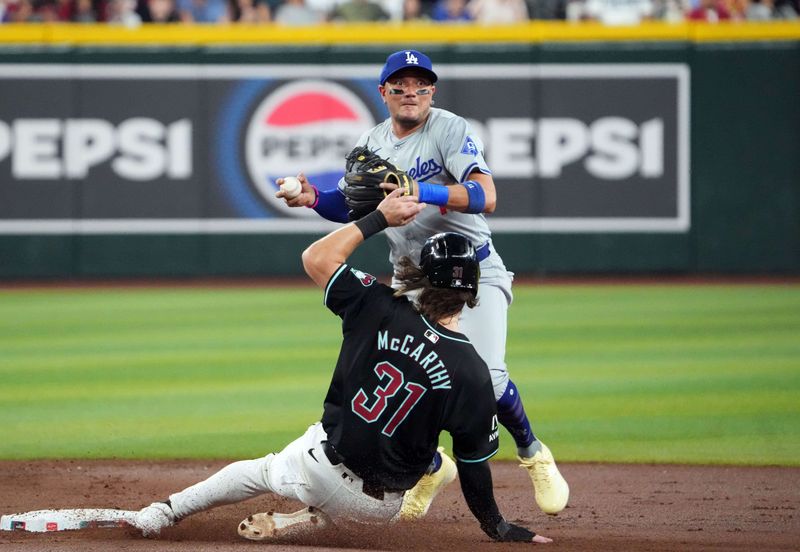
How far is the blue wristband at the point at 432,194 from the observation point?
4934mm

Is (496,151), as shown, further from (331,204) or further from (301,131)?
(331,204)

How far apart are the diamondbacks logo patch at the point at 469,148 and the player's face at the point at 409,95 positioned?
0.25 m

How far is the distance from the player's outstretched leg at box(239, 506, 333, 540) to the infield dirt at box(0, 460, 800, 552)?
52mm

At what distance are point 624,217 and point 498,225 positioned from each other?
5.27ft

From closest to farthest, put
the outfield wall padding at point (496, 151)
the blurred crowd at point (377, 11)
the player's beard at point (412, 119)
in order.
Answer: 1. the player's beard at point (412, 119)
2. the outfield wall padding at point (496, 151)
3. the blurred crowd at point (377, 11)

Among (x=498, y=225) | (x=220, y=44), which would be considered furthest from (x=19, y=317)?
(x=498, y=225)

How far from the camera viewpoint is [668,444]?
7.55 meters

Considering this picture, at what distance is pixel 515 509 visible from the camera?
605 cm

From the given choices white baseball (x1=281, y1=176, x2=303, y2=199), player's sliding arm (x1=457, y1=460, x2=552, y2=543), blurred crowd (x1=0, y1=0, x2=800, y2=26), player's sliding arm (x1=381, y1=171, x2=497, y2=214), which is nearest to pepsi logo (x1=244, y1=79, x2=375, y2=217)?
blurred crowd (x1=0, y1=0, x2=800, y2=26)

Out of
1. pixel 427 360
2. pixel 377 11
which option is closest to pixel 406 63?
pixel 427 360

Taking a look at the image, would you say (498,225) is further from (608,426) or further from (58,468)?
(58,468)

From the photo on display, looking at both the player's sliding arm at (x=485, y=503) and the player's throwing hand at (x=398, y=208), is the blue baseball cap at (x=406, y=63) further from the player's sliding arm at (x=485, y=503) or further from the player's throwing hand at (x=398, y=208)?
the player's sliding arm at (x=485, y=503)

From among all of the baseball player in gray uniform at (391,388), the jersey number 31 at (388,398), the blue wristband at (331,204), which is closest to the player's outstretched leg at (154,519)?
the baseball player in gray uniform at (391,388)

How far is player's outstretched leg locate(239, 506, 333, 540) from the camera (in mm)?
5082
